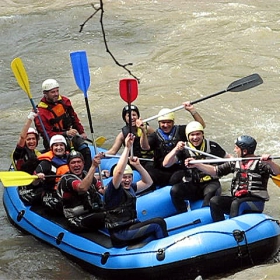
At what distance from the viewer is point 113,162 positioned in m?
7.68

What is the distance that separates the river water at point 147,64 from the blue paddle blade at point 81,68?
158 centimetres

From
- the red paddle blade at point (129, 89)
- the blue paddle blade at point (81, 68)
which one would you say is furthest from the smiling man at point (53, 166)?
the red paddle blade at point (129, 89)

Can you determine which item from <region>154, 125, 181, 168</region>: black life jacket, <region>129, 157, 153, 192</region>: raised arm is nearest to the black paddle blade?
<region>154, 125, 181, 168</region>: black life jacket

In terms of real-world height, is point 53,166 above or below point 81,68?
below

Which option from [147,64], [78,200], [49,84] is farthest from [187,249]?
[147,64]

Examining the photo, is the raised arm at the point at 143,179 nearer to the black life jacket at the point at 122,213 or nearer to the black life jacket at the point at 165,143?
the black life jacket at the point at 122,213

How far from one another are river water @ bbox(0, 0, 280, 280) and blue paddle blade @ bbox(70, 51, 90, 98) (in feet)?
5.19

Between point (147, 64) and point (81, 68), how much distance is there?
242 inches

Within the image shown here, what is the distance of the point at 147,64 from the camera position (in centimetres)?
1281

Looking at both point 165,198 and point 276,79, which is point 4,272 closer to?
point 165,198

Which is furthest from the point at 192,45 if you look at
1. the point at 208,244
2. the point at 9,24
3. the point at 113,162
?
the point at 208,244

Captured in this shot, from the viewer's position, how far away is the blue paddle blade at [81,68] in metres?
6.66

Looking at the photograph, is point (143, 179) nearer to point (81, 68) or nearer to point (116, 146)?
point (116, 146)

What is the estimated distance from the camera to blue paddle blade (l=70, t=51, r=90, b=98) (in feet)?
21.9
